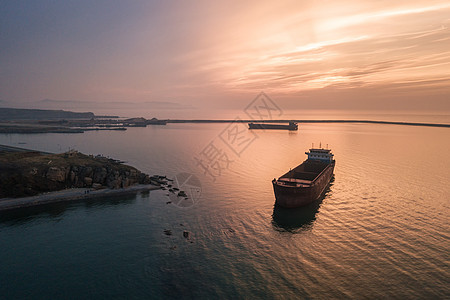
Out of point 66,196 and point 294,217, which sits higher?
point 66,196

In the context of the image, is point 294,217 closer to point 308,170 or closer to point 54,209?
point 308,170

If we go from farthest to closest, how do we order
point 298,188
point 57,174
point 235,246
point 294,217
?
point 57,174 → point 298,188 → point 294,217 → point 235,246

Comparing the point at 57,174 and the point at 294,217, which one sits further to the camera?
the point at 57,174

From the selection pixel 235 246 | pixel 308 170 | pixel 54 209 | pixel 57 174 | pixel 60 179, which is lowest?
pixel 54 209

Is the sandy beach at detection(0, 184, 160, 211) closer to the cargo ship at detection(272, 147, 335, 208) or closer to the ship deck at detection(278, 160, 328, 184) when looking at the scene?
the cargo ship at detection(272, 147, 335, 208)

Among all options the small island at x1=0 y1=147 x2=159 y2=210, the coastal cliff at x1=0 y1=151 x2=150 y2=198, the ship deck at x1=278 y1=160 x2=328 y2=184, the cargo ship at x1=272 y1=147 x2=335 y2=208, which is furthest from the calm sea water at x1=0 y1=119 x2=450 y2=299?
the coastal cliff at x1=0 y1=151 x2=150 y2=198

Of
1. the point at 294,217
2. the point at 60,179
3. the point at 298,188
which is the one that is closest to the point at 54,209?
the point at 60,179
